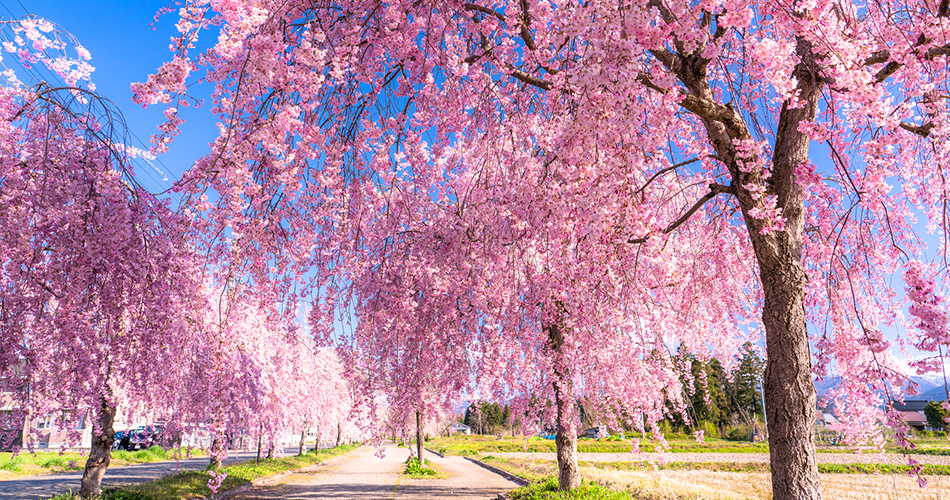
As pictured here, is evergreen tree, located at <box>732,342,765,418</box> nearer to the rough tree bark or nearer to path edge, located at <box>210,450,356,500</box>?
path edge, located at <box>210,450,356,500</box>

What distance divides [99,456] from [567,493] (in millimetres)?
10090

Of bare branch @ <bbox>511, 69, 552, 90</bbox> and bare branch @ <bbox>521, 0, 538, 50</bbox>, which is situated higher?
bare branch @ <bbox>521, 0, 538, 50</bbox>

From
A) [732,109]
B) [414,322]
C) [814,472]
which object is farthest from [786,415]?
[414,322]

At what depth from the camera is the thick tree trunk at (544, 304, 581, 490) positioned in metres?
7.56

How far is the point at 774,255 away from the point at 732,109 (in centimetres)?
167

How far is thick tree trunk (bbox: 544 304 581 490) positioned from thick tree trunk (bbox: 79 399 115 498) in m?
8.95

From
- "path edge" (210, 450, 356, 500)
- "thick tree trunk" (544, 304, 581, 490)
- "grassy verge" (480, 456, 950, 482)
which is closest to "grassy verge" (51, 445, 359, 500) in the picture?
"path edge" (210, 450, 356, 500)

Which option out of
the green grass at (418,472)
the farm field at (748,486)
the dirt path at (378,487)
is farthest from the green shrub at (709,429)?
the green grass at (418,472)

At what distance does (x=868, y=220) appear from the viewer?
7.42 m

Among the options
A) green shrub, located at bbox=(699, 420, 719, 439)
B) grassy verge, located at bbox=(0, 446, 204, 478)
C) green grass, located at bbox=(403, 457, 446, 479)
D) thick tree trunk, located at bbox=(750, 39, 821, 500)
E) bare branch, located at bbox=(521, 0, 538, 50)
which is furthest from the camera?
Result: green shrub, located at bbox=(699, 420, 719, 439)

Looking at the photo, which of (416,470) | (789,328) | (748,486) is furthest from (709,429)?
(789,328)

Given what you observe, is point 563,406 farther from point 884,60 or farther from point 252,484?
point 252,484

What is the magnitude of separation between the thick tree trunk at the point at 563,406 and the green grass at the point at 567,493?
14.1 inches

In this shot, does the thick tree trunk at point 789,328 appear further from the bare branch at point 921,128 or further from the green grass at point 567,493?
the green grass at point 567,493
